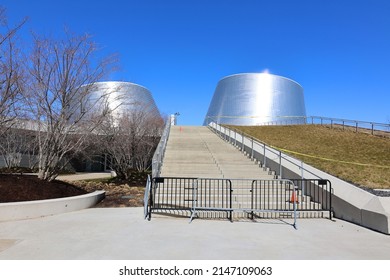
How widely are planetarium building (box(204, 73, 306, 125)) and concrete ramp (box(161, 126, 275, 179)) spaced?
47700mm

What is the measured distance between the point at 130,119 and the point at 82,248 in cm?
1903

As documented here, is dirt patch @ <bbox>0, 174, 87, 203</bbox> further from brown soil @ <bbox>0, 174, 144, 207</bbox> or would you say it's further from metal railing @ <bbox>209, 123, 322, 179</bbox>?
metal railing @ <bbox>209, 123, 322, 179</bbox>

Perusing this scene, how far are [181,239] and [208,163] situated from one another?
8.23 metres

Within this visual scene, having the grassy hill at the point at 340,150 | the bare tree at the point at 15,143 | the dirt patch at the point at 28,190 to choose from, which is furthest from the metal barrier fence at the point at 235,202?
the bare tree at the point at 15,143

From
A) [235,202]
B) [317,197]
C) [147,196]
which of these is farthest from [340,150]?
[147,196]

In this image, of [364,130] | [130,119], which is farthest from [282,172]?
[364,130]

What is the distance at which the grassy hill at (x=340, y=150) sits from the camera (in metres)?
13.6

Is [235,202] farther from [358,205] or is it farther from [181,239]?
[181,239]

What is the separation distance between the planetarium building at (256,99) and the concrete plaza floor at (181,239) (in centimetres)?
5816

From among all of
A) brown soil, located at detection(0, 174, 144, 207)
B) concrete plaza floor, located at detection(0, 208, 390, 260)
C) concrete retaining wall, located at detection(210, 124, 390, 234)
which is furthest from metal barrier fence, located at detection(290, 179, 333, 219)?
brown soil, located at detection(0, 174, 144, 207)

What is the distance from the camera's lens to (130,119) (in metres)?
23.7

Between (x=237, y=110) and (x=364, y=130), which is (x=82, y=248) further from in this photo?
(x=237, y=110)

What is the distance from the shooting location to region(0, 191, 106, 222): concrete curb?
7474 mm

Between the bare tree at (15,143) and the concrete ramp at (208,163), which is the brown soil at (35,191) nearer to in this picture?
the concrete ramp at (208,163)
